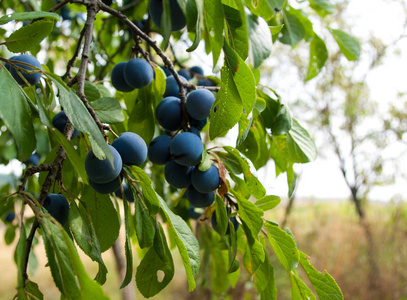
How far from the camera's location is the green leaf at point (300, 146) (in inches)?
33.0

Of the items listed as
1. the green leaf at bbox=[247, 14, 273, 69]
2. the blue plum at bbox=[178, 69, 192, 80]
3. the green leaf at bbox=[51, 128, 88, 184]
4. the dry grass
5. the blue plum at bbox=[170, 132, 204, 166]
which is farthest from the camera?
the dry grass

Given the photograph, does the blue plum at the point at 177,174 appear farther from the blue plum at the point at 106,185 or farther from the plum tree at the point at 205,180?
the blue plum at the point at 106,185

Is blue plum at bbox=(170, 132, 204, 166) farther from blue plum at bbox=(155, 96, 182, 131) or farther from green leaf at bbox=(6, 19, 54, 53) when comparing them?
green leaf at bbox=(6, 19, 54, 53)

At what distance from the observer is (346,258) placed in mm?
4859

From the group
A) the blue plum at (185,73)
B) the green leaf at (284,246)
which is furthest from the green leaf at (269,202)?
the blue plum at (185,73)

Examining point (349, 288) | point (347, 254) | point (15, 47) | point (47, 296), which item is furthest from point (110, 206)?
point (47, 296)

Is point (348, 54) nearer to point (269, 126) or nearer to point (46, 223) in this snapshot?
point (269, 126)

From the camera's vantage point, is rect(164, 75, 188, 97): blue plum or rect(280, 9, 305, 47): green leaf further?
rect(280, 9, 305, 47): green leaf

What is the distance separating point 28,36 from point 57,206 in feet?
1.02

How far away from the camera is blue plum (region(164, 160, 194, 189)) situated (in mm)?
791

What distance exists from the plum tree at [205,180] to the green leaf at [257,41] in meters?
0.32

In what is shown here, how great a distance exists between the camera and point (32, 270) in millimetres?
1164

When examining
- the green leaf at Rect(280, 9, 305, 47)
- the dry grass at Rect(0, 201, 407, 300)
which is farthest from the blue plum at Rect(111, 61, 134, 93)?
the dry grass at Rect(0, 201, 407, 300)

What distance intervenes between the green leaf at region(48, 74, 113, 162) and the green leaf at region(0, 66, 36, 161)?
0.06 meters
